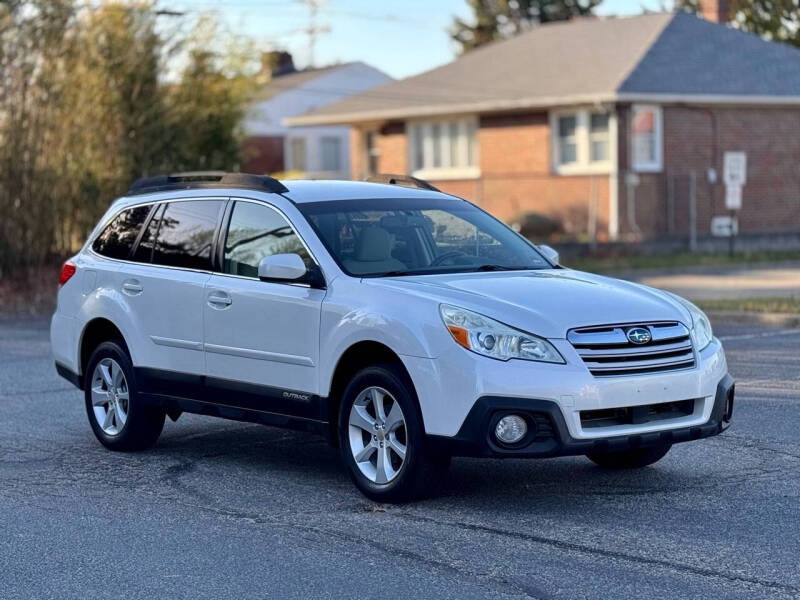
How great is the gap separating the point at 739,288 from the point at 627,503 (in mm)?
16713

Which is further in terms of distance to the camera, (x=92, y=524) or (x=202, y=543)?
(x=92, y=524)

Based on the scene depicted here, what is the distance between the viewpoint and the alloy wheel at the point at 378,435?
7.67 metres

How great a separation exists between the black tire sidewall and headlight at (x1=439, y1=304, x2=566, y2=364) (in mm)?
439

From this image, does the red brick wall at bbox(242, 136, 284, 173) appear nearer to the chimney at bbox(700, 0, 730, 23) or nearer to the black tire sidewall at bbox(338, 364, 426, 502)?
the chimney at bbox(700, 0, 730, 23)

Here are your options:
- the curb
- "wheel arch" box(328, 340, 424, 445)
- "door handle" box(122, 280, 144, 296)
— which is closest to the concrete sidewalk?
the curb

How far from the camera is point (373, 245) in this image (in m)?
8.47

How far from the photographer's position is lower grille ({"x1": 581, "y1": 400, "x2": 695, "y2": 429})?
24.2ft

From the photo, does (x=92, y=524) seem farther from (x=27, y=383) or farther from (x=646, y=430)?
(x=27, y=383)

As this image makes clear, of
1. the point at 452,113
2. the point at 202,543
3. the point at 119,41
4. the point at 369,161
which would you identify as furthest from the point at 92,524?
the point at 369,161

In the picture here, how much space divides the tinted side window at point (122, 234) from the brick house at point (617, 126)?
70.7 ft

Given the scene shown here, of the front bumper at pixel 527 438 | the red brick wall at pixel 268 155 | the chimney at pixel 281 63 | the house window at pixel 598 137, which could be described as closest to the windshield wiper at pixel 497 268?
the front bumper at pixel 527 438

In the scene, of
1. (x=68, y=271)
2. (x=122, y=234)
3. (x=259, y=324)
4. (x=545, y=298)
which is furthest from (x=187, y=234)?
(x=545, y=298)

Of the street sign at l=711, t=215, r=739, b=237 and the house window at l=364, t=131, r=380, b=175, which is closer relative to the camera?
the street sign at l=711, t=215, r=739, b=237

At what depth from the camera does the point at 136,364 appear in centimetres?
947
